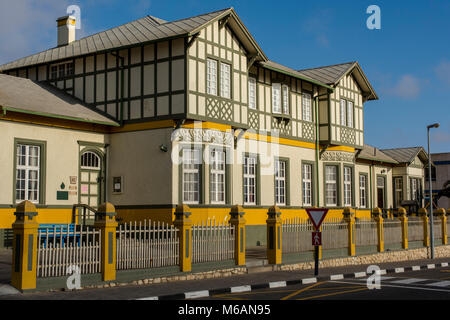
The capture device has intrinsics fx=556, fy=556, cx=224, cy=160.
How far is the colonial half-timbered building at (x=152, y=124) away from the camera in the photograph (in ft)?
62.3

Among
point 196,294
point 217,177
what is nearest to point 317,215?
point 196,294

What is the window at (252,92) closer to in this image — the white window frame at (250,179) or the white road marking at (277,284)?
the white window frame at (250,179)

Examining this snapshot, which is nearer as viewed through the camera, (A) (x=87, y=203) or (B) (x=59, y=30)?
(A) (x=87, y=203)

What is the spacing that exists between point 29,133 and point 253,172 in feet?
30.1

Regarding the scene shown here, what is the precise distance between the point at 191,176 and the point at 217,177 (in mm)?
1303

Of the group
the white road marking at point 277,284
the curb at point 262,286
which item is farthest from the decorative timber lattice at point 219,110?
the white road marking at point 277,284

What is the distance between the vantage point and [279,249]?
1673cm

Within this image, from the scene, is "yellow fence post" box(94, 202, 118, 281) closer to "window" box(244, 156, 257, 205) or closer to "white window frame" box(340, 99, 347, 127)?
"window" box(244, 156, 257, 205)

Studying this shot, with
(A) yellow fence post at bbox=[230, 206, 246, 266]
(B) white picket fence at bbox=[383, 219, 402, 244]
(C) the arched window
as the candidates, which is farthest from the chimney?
(B) white picket fence at bbox=[383, 219, 402, 244]

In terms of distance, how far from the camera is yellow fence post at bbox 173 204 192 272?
14086 mm

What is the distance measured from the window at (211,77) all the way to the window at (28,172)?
6.31 metres

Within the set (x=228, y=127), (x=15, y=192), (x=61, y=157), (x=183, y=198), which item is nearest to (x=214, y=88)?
(x=228, y=127)

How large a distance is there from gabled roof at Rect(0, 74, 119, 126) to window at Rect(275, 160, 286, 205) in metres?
7.85
